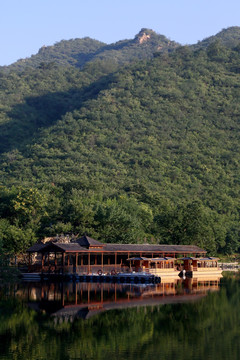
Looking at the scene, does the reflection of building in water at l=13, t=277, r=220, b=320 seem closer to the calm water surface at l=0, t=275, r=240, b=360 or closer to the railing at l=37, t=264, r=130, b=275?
the calm water surface at l=0, t=275, r=240, b=360

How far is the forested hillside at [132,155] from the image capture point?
8138cm

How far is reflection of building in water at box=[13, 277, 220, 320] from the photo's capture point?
39844 mm

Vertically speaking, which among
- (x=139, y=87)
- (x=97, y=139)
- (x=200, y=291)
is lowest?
(x=200, y=291)

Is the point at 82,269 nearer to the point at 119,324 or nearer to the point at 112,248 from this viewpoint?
the point at 112,248

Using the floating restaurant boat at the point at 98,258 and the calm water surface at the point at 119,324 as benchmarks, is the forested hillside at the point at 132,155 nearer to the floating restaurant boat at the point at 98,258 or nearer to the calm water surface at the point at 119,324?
the floating restaurant boat at the point at 98,258

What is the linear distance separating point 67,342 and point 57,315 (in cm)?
824

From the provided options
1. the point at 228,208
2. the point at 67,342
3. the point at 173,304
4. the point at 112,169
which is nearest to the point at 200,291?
the point at 173,304

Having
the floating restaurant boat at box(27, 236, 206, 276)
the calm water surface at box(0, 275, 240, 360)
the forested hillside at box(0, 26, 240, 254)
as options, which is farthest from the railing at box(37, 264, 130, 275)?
the calm water surface at box(0, 275, 240, 360)

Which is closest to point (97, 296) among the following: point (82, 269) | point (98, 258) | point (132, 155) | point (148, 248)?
point (82, 269)

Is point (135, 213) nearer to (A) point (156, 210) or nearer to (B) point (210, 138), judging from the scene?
(A) point (156, 210)

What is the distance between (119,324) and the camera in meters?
33.6

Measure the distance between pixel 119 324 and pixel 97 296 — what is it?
1455cm

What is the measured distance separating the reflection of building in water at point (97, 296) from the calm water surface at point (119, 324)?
7 cm

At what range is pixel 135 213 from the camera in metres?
91.2
